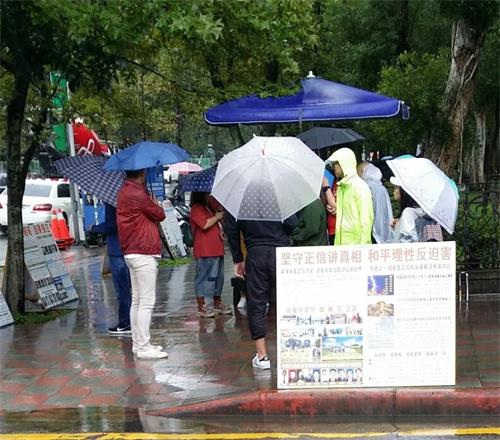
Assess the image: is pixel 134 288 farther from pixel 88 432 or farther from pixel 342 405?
pixel 342 405

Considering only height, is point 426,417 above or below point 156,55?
below

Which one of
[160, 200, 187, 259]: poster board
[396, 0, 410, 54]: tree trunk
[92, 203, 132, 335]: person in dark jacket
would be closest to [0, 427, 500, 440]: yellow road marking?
[92, 203, 132, 335]: person in dark jacket

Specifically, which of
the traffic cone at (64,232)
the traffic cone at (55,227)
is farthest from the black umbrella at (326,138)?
the traffic cone at (55,227)

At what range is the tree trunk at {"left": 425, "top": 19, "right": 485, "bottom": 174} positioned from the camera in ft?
38.5

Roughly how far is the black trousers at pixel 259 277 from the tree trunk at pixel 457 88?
669 centimetres

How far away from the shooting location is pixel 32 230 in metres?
10.0

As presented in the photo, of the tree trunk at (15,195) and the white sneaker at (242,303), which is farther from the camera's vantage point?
the white sneaker at (242,303)

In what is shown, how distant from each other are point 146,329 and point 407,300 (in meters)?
2.67

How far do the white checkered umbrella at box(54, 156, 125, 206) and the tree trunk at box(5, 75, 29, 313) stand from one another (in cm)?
74

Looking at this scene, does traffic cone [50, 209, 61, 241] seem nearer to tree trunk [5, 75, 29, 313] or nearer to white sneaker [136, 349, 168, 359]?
tree trunk [5, 75, 29, 313]

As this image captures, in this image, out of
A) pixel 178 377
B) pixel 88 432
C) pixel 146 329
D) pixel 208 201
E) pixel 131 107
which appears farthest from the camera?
pixel 131 107

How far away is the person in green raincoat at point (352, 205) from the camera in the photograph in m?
6.45

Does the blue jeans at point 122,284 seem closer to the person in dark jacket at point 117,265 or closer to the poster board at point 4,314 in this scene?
the person in dark jacket at point 117,265

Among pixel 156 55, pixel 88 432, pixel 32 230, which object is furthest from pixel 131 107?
pixel 88 432
